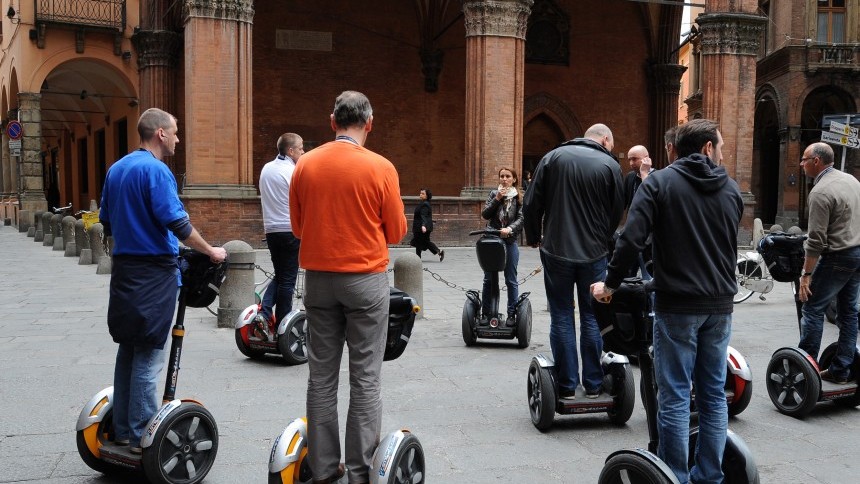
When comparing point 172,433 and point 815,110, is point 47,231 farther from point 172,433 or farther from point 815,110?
point 815,110

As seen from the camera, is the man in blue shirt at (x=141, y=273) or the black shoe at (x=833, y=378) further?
the black shoe at (x=833, y=378)

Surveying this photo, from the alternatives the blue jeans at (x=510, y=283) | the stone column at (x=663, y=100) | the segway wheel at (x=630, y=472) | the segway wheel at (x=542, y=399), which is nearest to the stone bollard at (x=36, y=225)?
the blue jeans at (x=510, y=283)

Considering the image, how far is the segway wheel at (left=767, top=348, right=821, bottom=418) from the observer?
17.4ft

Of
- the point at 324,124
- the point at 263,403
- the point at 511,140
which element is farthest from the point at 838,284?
the point at 324,124

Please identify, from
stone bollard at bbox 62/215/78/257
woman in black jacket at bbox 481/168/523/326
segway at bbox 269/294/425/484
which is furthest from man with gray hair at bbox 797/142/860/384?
stone bollard at bbox 62/215/78/257

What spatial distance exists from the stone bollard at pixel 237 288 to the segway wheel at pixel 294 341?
6.96 feet

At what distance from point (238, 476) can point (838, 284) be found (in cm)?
412

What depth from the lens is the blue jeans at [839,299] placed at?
17.8ft

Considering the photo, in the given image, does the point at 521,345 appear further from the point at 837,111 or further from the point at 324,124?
the point at 837,111

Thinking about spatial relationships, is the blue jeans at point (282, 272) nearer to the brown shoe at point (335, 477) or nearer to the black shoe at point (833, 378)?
the brown shoe at point (335, 477)

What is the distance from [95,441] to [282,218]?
112 inches

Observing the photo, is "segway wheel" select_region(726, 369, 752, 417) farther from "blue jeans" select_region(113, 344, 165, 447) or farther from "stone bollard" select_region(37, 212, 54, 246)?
"stone bollard" select_region(37, 212, 54, 246)

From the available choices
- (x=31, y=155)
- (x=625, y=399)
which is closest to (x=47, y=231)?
(x=31, y=155)

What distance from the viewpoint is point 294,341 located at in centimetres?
674
